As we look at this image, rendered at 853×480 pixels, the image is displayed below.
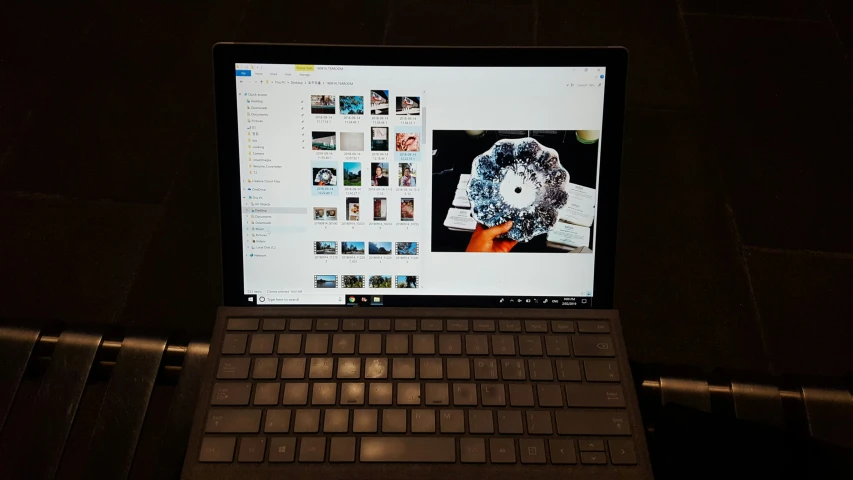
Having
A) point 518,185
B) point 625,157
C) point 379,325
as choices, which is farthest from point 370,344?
point 625,157

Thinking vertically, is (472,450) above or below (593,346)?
below

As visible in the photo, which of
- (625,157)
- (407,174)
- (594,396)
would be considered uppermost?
(625,157)

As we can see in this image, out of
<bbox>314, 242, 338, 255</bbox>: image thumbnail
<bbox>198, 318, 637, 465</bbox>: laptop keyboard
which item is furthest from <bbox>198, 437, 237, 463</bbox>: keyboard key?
<bbox>314, 242, 338, 255</bbox>: image thumbnail

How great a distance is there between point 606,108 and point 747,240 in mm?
651

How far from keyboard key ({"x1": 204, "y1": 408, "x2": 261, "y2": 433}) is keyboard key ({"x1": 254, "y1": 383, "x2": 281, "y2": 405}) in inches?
0.4

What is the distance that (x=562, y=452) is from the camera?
1.86 ft

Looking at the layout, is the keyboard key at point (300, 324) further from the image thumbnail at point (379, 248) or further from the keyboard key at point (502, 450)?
the keyboard key at point (502, 450)

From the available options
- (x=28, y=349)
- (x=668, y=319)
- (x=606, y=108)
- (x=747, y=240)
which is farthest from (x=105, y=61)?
(x=747, y=240)

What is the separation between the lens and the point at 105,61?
1.38 metres

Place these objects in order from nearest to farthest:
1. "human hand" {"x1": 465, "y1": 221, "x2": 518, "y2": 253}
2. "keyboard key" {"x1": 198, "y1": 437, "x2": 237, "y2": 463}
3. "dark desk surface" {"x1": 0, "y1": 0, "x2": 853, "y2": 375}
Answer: "keyboard key" {"x1": 198, "y1": 437, "x2": 237, "y2": 463}
"human hand" {"x1": 465, "y1": 221, "x2": 518, "y2": 253}
"dark desk surface" {"x1": 0, "y1": 0, "x2": 853, "y2": 375}

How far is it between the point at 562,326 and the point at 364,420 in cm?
24

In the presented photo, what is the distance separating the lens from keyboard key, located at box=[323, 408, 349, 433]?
1.88 feet

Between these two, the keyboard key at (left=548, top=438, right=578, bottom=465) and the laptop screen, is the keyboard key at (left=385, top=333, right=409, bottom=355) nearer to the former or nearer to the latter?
the laptop screen

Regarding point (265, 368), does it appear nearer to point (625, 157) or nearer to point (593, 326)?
point (593, 326)
